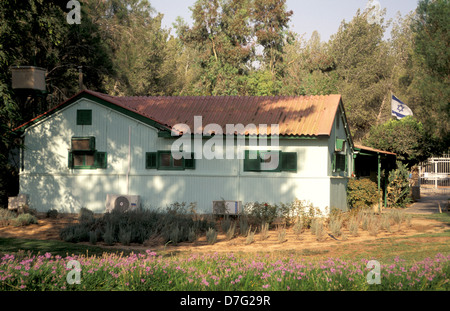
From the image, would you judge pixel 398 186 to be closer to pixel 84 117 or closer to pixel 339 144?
pixel 339 144

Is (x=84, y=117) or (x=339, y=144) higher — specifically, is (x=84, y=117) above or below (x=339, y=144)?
above

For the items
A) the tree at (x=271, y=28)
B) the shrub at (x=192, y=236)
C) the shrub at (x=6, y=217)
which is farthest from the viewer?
the tree at (x=271, y=28)

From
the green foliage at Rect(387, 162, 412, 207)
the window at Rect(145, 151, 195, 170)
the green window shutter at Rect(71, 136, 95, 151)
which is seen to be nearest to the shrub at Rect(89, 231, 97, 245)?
the window at Rect(145, 151, 195, 170)

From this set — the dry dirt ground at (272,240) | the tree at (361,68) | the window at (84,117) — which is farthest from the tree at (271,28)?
the dry dirt ground at (272,240)

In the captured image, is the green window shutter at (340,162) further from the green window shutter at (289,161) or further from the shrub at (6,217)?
the shrub at (6,217)

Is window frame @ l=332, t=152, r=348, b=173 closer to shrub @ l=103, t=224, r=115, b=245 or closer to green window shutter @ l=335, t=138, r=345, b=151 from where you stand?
green window shutter @ l=335, t=138, r=345, b=151

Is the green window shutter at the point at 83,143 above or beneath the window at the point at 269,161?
above

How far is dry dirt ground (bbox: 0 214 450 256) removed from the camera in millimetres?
15156

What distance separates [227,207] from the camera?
2102 cm

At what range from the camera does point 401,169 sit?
2947 centimetres

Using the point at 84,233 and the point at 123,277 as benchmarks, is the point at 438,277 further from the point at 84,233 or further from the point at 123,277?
the point at 84,233

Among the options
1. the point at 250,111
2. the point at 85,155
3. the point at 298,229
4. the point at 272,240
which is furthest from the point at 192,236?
the point at 85,155

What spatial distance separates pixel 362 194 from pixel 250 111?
6378 millimetres

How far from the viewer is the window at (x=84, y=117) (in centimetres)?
2286
